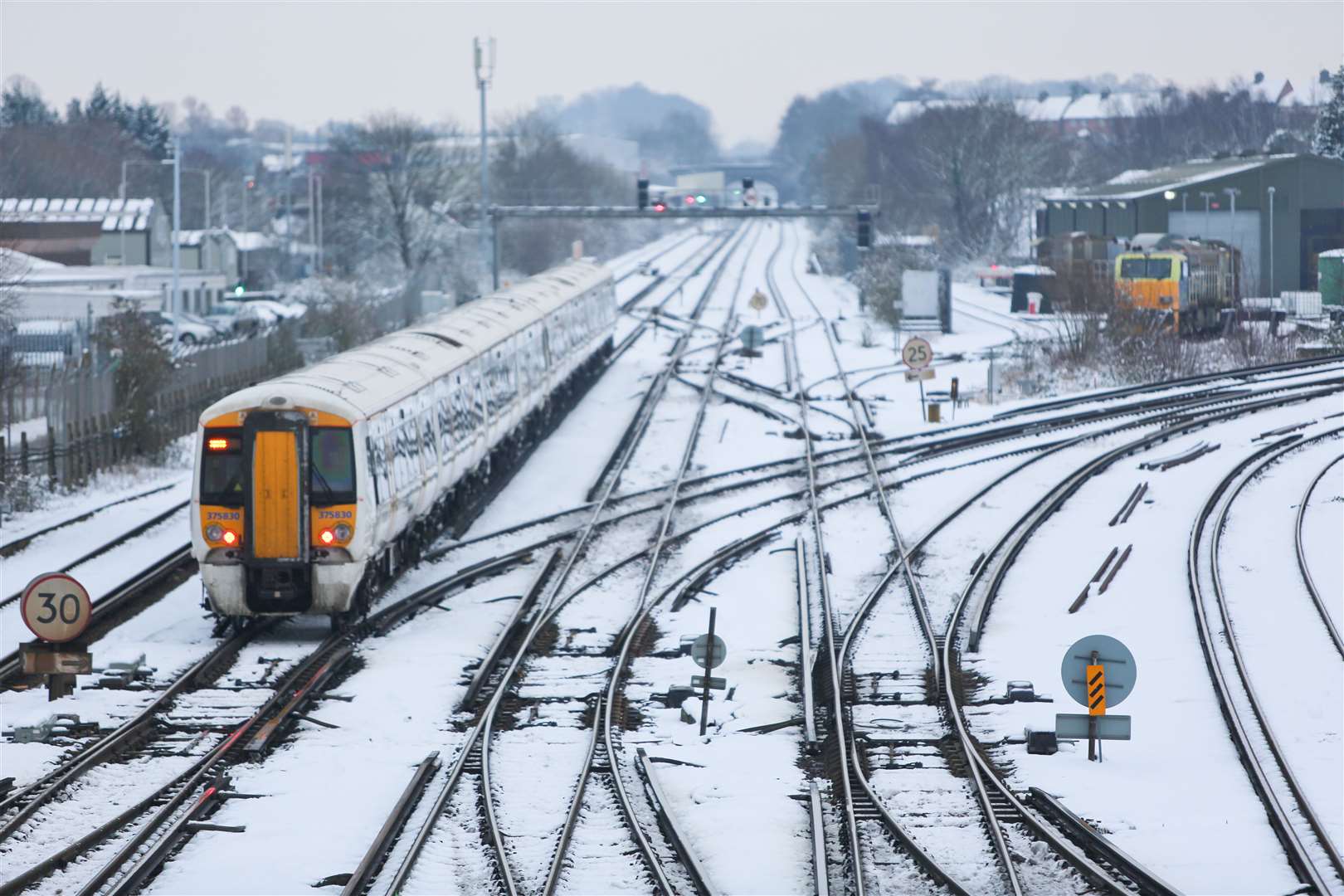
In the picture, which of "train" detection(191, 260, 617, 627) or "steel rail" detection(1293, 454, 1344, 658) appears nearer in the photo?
"steel rail" detection(1293, 454, 1344, 658)

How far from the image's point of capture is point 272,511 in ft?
55.7

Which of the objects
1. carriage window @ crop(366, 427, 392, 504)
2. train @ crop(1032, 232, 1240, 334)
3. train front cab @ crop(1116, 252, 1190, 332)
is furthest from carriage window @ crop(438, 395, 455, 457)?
train front cab @ crop(1116, 252, 1190, 332)

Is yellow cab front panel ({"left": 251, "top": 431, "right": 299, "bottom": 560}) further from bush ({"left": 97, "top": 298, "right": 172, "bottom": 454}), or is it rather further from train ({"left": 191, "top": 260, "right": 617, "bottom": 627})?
bush ({"left": 97, "top": 298, "right": 172, "bottom": 454})

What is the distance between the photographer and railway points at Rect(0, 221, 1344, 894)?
1102 centimetres

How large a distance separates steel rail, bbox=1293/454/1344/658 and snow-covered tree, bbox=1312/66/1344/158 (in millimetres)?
54253

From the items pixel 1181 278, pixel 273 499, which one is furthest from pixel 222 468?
pixel 1181 278

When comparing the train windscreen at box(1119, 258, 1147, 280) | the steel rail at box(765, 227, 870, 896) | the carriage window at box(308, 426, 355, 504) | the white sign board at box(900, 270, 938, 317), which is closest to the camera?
the steel rail at box(765, 227, 870, 896)

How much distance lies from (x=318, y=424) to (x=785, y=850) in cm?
774

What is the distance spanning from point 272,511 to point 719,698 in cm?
496

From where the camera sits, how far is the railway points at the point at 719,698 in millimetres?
11023

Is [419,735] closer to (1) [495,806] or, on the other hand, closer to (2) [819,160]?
(1) [495,806]

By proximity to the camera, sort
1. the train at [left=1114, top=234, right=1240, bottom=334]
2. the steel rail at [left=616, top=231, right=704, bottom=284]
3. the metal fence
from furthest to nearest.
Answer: the steel rail at [left=616, top=231, right=704, bottom=284], the train at [left=1114, top=234, right=1240, bottom=334], the metal fence

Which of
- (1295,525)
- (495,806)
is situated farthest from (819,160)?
(495,806)

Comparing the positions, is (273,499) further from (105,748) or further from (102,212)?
(102,212)
